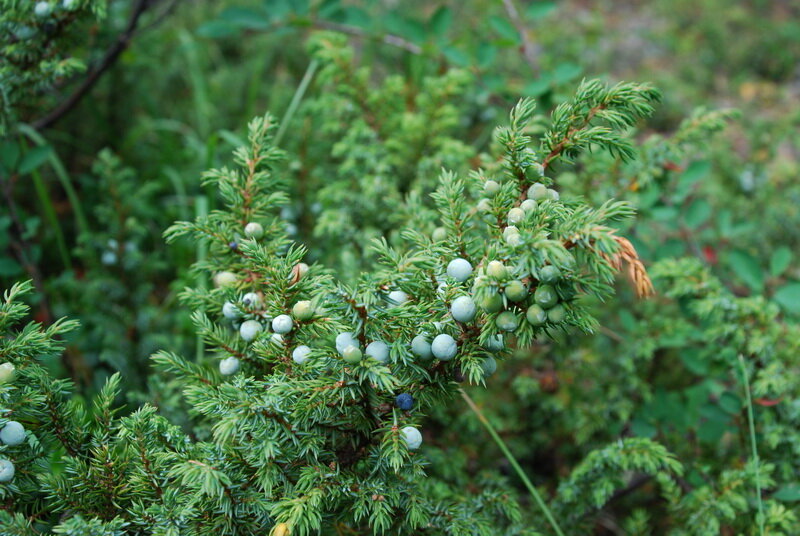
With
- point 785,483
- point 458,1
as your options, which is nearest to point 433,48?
point 785,483

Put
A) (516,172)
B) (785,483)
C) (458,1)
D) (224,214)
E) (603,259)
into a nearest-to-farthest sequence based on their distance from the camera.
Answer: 1. (603,259)
2. (516,172)
3. (224,214)
4. (785,483)
5. (458,1)

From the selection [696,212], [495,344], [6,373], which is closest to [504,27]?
[696,212]

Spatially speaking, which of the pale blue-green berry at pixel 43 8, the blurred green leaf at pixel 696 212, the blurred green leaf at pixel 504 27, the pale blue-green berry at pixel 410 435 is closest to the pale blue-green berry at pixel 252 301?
the pale blue-green berry at pixel 410 435

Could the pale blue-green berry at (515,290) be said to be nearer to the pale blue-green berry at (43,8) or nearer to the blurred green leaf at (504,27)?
the pale blue-green berry at (43,8)

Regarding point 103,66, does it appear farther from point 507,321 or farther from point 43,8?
point 507,321

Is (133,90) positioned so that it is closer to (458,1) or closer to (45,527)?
(45,527)

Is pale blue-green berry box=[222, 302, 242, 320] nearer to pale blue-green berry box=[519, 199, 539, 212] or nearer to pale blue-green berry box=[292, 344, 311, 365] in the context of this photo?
pale blue-green berry box=[292, 344, 311, 365]
